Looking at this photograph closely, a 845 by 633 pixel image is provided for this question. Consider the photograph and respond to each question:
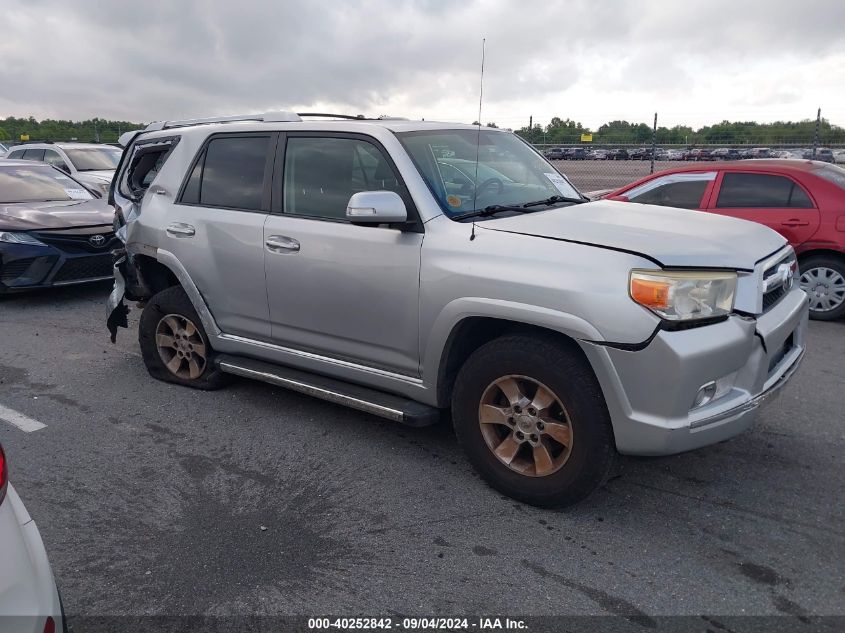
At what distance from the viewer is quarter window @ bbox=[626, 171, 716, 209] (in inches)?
292

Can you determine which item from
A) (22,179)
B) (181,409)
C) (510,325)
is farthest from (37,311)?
(510,325)

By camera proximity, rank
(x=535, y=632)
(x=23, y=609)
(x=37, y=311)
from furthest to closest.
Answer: (x=37, y=311) → (x=535, y=632) → (x=23, y=609)

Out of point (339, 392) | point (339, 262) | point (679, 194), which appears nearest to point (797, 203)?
point (679, 194)

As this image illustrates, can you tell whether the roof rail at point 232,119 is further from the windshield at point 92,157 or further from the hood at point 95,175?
the windshield at point 92,157

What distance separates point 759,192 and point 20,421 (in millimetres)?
6916

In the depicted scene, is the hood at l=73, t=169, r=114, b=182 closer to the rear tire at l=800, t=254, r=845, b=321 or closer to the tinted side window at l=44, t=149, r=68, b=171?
the tinted side window at l=44, t=149, r=68, b=171

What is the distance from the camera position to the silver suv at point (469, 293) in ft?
9.83

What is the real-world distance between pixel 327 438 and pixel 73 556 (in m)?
1.57

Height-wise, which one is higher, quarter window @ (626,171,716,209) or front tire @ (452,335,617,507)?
quarter window @ (626,171,716,209)

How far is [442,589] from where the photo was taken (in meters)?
2.82

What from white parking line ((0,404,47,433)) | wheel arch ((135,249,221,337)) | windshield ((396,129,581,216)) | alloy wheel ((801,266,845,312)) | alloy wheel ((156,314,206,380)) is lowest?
white parking line ((0,404,47,433))

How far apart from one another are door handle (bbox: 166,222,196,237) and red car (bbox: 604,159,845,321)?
508cm

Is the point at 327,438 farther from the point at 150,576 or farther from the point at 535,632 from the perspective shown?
the point at 535,632

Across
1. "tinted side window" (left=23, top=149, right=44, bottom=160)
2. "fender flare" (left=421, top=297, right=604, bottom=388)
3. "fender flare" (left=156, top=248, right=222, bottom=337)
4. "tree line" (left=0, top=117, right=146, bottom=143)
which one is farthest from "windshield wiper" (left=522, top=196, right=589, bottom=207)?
"tree line" (left=0, top=117, right=146, bottom=143)
